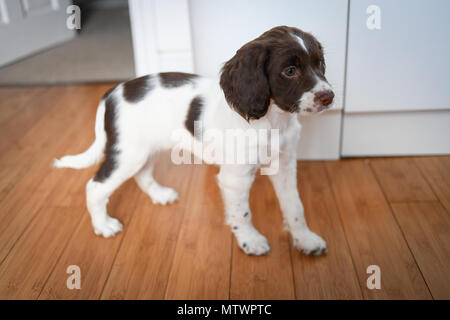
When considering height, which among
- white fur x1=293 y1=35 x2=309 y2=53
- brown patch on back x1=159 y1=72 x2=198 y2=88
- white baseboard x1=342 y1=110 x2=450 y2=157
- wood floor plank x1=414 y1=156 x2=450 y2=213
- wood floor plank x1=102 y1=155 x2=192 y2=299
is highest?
white fur x1=293 y1=35 x2=309 y2=53

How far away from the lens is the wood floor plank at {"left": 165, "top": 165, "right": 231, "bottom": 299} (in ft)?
5.16

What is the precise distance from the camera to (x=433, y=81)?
6.63 ft

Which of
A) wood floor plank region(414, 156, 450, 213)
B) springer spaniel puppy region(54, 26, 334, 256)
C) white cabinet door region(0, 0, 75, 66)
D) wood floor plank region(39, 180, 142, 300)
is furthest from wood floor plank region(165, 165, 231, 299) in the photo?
white cabinet door region(0, 0, 75, 66)

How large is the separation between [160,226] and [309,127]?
0.89 metres

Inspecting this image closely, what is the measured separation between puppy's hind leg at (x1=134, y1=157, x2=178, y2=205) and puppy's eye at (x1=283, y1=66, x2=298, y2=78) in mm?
897

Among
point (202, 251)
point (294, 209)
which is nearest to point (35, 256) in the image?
point (202, 251)

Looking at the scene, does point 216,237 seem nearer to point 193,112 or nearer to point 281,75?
point 193,112

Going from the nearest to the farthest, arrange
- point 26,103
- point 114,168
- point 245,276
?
point 245,276 → point 114,168 → point 26,103

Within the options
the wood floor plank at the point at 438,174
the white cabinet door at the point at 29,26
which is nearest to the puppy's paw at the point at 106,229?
the wood floor plank at the point at 438,174

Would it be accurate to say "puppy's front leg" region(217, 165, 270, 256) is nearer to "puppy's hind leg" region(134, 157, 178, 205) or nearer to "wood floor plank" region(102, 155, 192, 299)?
"wood floor plank" region(102, 155, 192, 299)

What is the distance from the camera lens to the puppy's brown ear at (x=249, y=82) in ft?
4.41

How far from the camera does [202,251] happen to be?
5.76 feet
